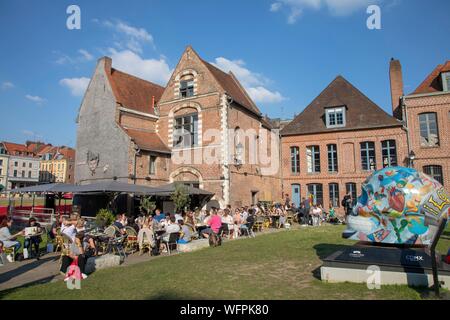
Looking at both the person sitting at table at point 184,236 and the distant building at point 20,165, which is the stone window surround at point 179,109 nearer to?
the person sitting at table at point 184,236

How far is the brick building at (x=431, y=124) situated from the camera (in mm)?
21375

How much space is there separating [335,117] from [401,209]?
19.0 m

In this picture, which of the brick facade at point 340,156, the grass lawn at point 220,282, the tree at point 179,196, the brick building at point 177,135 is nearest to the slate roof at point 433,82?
the brick facade at point 340,156

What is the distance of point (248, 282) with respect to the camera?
6.46 metres

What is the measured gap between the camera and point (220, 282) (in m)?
6.51

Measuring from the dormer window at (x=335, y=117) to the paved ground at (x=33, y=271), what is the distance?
742 inches

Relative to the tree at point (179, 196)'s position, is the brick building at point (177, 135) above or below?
above

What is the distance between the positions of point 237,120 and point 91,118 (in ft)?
33.7

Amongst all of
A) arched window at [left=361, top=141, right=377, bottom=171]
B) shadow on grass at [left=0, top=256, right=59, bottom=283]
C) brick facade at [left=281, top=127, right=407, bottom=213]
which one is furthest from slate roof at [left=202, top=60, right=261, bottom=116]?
shadow on grass at [left=0, top=256, right=59, bottom=283]

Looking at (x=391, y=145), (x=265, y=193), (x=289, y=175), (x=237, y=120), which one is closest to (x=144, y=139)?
(x=237, y=120)

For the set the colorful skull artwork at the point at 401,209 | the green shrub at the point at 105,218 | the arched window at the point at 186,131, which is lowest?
the green shrub at the point at 105,218

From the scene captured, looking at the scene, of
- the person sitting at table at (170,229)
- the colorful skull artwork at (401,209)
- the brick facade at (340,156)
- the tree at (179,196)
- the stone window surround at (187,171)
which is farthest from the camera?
the brick facade at (340,156)
